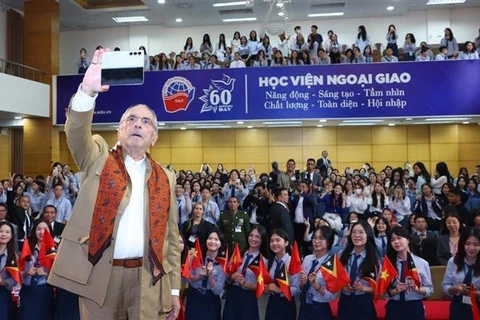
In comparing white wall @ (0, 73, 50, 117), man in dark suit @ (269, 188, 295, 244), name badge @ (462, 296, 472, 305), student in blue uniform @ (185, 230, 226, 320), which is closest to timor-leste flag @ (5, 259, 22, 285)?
student in blue uniform @ (185, 230, 226, 320)

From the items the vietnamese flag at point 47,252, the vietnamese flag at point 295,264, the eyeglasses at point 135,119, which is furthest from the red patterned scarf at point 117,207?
the vietnamese flag at point 47,252

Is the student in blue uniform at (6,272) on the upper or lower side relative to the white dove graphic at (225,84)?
lower

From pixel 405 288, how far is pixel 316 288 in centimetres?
75

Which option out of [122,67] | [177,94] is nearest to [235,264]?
[122,67]

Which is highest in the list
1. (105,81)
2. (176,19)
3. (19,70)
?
(176,19)

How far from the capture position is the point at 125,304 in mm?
1947

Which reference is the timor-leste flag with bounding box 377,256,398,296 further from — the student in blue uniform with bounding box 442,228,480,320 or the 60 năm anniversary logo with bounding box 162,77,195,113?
the 60 năm anniversary logo with bounding box 162,77,195,113

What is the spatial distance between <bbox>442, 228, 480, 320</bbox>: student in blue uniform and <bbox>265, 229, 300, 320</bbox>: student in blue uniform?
4.37ft

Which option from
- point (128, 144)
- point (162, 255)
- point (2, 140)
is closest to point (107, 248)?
point (162, 255)

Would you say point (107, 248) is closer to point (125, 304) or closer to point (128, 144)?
point (125, 304)

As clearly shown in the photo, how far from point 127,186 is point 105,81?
0.46m

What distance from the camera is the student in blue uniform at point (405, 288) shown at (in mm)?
3955

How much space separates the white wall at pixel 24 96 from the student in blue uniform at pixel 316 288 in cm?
947

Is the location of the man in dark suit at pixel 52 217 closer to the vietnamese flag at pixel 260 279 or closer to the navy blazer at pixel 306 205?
the vietnamese flag at pixel 260 279
